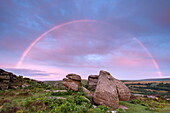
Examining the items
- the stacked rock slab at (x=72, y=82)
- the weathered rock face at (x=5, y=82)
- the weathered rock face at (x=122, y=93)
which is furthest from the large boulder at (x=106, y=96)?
the weathered rock face at (x=5, y=82)

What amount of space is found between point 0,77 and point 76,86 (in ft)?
57.8

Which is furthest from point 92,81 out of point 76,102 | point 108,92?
point 76,102

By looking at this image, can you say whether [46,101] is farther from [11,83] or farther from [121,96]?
[11,83]

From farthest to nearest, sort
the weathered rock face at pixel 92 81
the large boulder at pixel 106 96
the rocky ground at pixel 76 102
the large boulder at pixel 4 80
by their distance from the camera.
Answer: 1. the weathered rock face at pixel 92 81
2. the large boulder at pixel 4 80
3. the large boulder at pixel 106 96
4. the rocky ground at pixel 76 102

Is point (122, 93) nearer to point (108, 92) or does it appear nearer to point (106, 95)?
point (108, 92)

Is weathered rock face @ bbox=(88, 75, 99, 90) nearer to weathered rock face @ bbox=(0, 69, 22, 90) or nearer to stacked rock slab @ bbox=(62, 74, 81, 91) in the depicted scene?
stacked rock slab @ bbox=(62, 74, 81, 91)

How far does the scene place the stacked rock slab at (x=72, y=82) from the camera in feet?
82.8

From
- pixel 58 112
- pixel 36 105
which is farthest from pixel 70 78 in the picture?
pixel 58 112

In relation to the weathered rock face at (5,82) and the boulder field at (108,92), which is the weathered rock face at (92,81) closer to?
the boulder field at (108,92)

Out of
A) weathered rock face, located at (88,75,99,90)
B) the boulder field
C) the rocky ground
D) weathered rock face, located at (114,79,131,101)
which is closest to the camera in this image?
the rocky ground

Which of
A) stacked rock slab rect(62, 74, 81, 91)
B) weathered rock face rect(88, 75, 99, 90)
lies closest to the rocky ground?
stacked rock slab rect(62, 74, 81, 91)

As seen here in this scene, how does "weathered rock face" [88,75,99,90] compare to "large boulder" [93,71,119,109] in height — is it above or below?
above

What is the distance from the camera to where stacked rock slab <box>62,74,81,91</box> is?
25.2 metres

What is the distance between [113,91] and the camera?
17.9m
